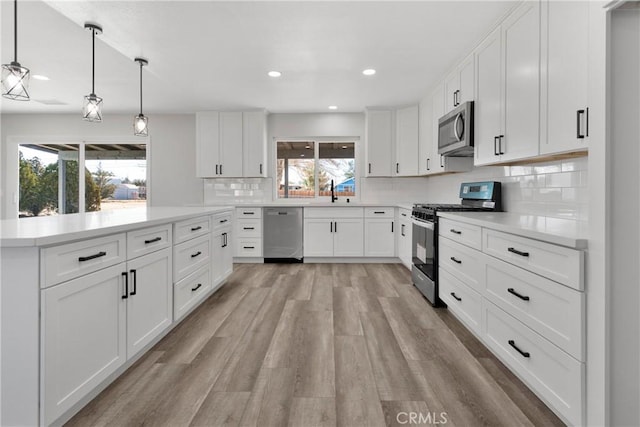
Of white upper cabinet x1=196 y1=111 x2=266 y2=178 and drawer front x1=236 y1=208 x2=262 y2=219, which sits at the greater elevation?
white upper cabinet x1=196 y1=111 x2=266 y2=178

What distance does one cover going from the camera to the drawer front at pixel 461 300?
7.23 ft

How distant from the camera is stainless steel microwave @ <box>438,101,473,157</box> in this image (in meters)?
2.94

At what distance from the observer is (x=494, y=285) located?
1.98m

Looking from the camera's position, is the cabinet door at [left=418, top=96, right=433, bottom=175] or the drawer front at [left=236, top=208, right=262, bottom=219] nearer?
the cabinet door at [left=418, top=96, right=433, bottom=175]

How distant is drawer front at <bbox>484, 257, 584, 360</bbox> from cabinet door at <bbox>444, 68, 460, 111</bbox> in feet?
6.67

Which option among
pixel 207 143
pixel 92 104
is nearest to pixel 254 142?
pixel 207 143

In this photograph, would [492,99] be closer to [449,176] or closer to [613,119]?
[613,119]

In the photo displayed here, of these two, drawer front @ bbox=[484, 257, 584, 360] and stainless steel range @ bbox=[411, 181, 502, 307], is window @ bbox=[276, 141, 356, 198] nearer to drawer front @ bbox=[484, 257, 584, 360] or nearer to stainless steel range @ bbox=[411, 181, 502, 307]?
stainless steel range @ bbox=[411, 181, 502, 307]

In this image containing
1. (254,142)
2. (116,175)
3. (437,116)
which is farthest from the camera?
(116,175)

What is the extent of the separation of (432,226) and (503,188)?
0.75 meters

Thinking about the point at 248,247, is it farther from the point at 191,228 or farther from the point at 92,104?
the point at 92,104

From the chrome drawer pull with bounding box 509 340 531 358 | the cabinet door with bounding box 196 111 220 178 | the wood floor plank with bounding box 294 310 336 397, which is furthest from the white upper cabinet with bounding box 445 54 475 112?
the cabinet door with bounding box 196 111 220 178

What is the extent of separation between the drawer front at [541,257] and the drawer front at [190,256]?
217 cm

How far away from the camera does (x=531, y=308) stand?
63.6 inches
